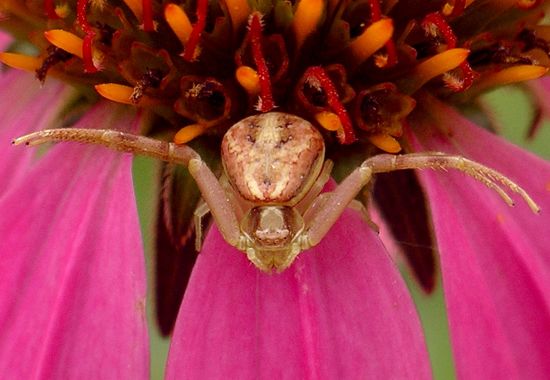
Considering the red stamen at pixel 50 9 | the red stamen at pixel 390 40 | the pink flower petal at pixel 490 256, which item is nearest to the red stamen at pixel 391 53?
the red stamen at pixel 390 40

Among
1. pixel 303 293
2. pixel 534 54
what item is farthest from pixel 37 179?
pixel 534 54

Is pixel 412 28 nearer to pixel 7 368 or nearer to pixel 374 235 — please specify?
pixel 374 235

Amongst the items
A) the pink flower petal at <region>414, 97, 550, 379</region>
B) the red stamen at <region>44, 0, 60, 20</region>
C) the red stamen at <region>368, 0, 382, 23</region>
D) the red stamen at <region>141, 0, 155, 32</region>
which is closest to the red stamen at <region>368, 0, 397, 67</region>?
the red stamen at <region>368, 0, 382, 23</region>

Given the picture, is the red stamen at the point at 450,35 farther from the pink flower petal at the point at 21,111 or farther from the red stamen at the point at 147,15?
the pink flower petal at the point at 21,111

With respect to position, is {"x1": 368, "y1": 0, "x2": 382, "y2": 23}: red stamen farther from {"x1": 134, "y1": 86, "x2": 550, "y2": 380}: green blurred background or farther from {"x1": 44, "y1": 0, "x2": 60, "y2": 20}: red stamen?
{"x1": 44, "y1": 0, "x2": 60, "y2": 20}: red stamen

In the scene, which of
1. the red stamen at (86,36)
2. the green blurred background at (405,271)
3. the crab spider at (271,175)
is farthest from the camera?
the green blurred background at (405,271)

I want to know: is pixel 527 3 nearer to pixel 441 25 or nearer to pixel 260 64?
pixel 441 25

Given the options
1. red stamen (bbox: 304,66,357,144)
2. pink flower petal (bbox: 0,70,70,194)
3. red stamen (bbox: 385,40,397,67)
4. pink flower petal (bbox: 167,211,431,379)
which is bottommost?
pink flower petal (bbox: 0,70,70,194)
